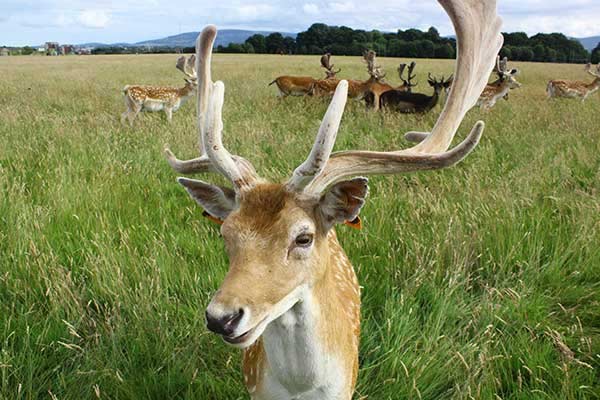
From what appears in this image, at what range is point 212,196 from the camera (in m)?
2.03

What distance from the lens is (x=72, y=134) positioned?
22.4 feet

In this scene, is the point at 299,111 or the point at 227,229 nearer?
the point at 227,229

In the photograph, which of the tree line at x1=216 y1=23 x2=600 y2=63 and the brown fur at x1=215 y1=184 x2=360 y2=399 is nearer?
the brown fur at x1=215 y1=184 x2=360 y2=399

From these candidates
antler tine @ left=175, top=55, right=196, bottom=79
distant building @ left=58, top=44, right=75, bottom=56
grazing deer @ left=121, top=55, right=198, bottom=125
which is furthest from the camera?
distant building @ left=58, top=44, right=75, bottom=56

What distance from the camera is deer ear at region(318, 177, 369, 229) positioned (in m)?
1.78

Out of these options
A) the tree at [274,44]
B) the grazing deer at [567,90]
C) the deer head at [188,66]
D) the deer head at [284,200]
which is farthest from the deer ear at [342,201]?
→ the tree at [274,44]

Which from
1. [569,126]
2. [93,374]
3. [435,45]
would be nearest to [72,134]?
[93,374]

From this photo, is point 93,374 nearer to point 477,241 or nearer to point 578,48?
point 477,241

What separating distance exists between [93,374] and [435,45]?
59.9 meters

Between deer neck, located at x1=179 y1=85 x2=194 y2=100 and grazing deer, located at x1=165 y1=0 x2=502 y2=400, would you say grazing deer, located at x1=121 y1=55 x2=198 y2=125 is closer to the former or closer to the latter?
deer neck, located at x1=179 y1=85 x2=194 y2=100

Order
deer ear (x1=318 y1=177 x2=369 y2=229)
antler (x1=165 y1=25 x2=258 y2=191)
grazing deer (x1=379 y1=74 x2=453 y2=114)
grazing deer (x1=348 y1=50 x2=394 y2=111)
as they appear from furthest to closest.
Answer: grazing deer (x1=348 y1=50 x2=394 y2=111)
grazing deer (x1=379 y1=74 x2=453 y2=114)
antler (x1=165 y1=25 x2=258 y2=191)
deer ear (x1=318 y1=177 x2=369 y2=229)

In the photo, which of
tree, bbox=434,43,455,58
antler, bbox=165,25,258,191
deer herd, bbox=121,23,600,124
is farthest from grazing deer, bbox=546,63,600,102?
tree, bbox=434,43,455,58

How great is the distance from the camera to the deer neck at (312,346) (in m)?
1.84

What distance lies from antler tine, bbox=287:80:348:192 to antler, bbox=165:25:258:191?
0.76 feet
